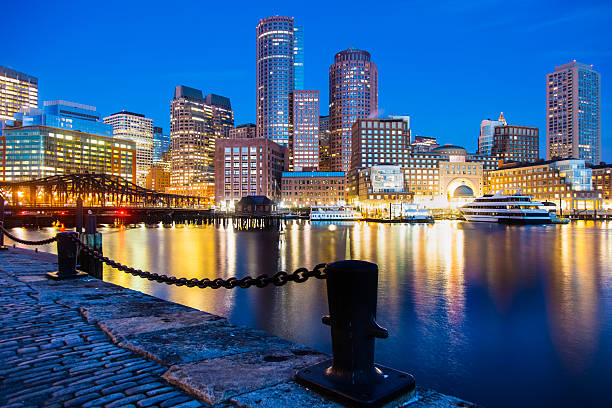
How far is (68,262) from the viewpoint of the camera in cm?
1212

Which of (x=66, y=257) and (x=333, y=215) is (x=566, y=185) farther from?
(x=66, y=257)

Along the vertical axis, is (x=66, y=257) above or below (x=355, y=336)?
below

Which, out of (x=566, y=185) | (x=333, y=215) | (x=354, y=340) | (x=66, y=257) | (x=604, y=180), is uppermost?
(x=604, y=180)

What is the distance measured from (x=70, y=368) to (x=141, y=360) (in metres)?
0.86

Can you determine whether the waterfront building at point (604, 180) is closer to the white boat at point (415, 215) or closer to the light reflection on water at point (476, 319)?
the white boat at point (415, 215)

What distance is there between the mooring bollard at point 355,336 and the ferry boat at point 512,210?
119 m

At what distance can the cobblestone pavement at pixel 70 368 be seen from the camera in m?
4.33

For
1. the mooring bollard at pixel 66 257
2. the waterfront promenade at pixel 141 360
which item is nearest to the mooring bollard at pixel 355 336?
the waterfront promenade at pixel 141 360

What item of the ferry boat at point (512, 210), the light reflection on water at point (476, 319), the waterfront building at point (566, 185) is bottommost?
the light reflection on water at point (476, 319)

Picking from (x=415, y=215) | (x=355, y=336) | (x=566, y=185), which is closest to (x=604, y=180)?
(x=566, y=185)

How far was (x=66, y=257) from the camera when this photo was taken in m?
12.1

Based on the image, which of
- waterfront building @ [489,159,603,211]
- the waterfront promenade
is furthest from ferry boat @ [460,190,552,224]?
the waterfront promenade

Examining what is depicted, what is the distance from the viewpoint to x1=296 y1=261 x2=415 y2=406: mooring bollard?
4.17 meters

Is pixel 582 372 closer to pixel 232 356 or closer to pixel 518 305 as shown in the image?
pixel 518 305
